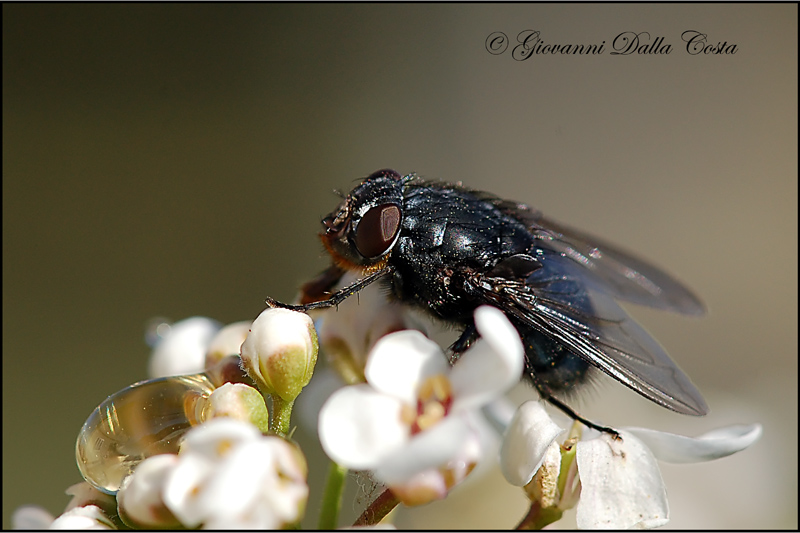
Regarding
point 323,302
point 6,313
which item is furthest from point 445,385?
point 6,313

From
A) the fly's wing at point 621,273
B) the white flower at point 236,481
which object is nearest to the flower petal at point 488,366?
the white flower at point 236,481

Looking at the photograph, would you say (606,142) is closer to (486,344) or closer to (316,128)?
(316,128)

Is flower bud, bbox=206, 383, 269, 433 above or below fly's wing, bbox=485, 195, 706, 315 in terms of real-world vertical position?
below

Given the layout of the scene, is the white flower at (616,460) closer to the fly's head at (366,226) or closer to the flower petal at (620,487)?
the flower petal at (620,487)

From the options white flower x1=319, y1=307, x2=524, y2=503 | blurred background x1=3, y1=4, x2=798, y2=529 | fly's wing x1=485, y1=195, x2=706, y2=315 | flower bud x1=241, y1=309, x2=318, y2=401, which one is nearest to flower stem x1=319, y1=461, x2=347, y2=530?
flower bud x1=241, y1=309, x2=318, y2=401

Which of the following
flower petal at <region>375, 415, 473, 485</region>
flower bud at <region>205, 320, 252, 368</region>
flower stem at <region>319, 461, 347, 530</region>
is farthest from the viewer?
flower bud at <region>205, 320, 252, 368</region>

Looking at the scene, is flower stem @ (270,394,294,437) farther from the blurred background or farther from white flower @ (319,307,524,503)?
the blurred background
